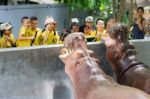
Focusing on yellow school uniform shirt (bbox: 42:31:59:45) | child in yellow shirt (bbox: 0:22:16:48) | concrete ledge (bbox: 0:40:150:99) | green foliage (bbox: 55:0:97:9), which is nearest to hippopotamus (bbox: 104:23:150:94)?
concrete ledge (bbox: 0:40:150:99)

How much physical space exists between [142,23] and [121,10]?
1195 mm

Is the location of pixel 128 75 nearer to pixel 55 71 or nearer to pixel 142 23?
pixel 55 71

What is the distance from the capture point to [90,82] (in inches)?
129

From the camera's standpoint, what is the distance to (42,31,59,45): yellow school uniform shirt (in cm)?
808

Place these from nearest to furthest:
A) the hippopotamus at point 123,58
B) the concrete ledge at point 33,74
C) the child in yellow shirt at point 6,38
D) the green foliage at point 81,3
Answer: the hippopotamus at point 123,58 → the concrete ledge at point 33,74 → the child in yellow shirt at point 6,38 → the green foliage at point 81,3

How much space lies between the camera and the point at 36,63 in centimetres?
588

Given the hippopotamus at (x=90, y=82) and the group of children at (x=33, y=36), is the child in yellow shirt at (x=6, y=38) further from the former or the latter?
the hippopotamus at (x=90, y=82)

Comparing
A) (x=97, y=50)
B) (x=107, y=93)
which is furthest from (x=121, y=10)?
(x=107, y=93)

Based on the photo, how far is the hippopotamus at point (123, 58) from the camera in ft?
17.0

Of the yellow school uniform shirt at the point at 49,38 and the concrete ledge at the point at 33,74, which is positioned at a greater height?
the yellow school uniform shirt at the point at 49,38

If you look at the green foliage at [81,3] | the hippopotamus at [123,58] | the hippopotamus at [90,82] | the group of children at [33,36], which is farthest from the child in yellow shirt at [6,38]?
the green foliage at [81,3]

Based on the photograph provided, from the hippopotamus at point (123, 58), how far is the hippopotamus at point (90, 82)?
5.23ft

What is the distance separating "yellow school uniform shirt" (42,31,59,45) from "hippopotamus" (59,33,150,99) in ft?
14.3

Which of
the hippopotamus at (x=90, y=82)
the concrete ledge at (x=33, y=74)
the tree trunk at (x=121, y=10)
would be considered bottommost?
the concrete ledge at (x=33, y=74)
